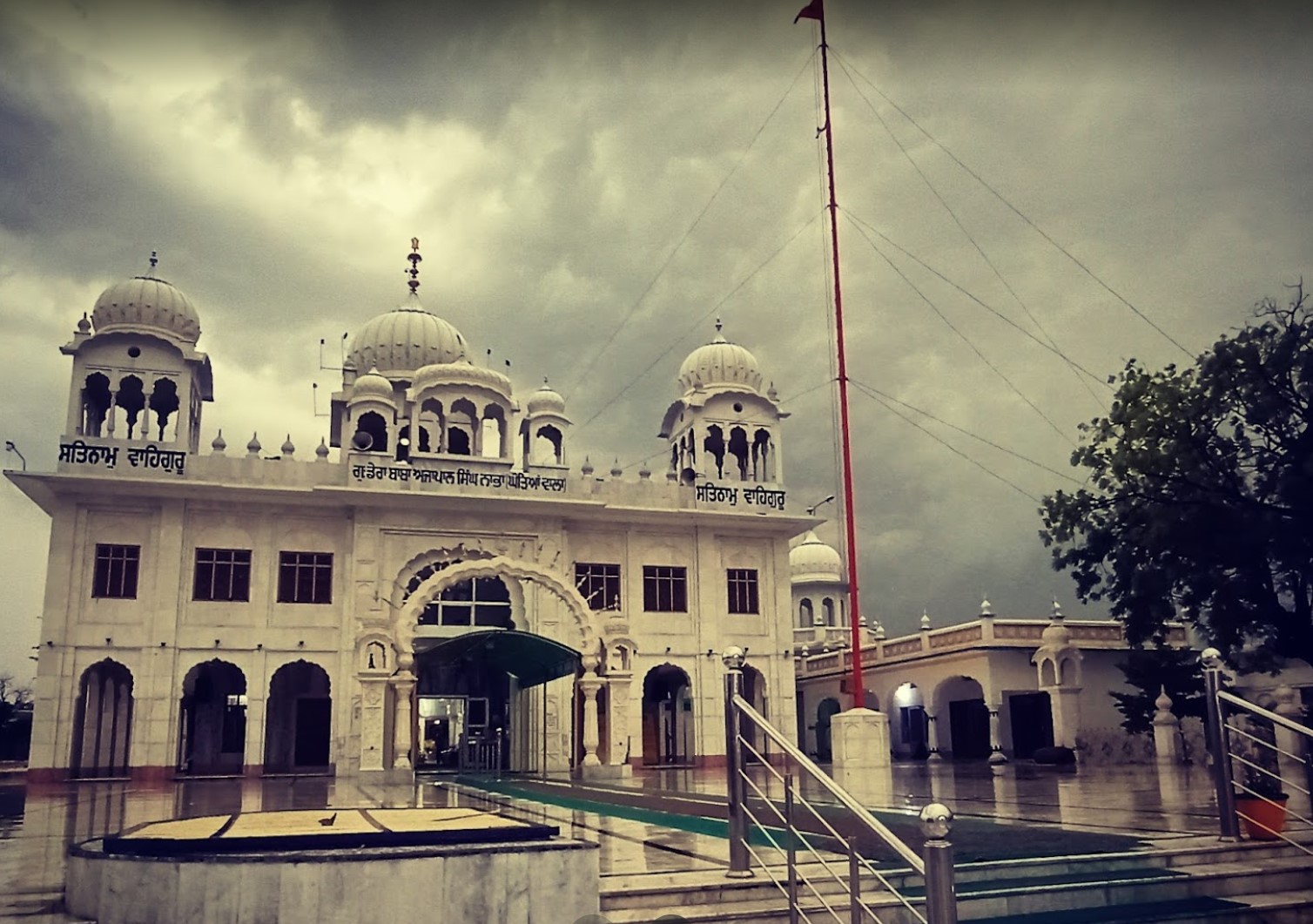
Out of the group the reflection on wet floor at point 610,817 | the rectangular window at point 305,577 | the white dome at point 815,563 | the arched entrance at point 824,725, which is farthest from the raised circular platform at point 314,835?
the white dome at point 815,563

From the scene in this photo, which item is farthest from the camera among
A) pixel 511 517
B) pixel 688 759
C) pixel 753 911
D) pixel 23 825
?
pixel 688 759

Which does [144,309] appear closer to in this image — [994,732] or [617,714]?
[617,714]

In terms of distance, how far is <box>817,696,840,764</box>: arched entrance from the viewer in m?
41.0

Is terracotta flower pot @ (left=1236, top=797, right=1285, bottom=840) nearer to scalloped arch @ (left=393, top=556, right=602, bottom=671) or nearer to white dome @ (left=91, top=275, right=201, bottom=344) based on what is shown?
scalloped arch @ (left=393, top=556, right=602, bottom=671)

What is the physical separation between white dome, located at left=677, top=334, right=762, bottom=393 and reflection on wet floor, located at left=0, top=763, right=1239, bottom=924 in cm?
1188

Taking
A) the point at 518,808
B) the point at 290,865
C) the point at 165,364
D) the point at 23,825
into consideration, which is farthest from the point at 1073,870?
the point at 165,364

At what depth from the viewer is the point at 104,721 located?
27234 millimetres

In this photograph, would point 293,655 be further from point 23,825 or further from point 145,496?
point 23,825

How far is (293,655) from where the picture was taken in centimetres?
2667

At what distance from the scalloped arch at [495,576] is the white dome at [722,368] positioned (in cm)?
965

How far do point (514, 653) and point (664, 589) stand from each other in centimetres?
551

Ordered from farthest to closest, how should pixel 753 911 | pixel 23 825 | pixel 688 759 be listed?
1. pixel 688 759
2. pixel 23 825
3. pixel 753 911

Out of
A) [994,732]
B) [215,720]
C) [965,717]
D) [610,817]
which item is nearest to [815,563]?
[965,717]

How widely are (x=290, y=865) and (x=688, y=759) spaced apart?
86.3 feet
